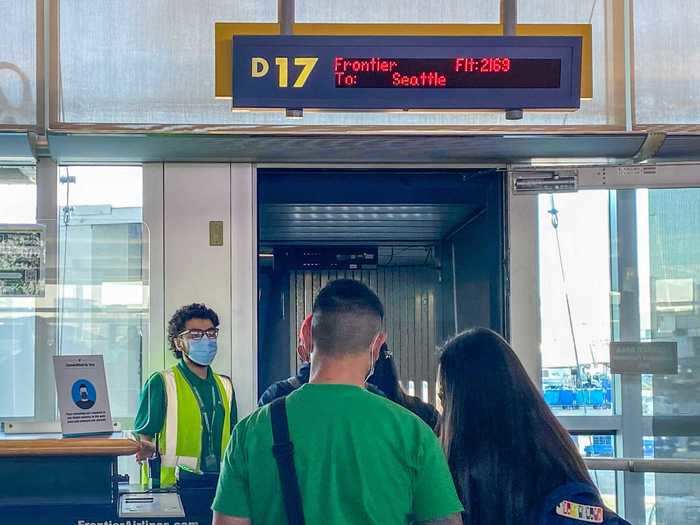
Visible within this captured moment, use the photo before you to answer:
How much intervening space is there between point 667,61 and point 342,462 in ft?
11.2

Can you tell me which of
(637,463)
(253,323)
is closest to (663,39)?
(637,463)

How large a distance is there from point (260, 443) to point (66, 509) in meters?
2.01

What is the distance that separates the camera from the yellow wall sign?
4.82 m

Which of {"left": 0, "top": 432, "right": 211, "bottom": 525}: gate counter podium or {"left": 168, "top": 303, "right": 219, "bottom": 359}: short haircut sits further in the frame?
{"left": 168, "top": 303, "right": 219, "bottom": 359}: short haircut

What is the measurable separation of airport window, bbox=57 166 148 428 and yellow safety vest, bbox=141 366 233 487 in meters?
0.21


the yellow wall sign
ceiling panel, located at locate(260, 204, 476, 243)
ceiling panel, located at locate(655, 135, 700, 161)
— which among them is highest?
the yellow wall sign

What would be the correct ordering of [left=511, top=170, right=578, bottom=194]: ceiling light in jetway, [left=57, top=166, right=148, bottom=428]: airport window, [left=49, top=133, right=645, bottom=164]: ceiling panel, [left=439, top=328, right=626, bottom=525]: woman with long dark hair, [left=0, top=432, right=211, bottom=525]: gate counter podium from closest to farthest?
[left=439, top=328, right=626, bottom=525]: woman with long dark hair
[left=0, top=432, right=211, bottom=525]: gate counter podium
[left=49, top=133, right=645, bottom=164]: ceiling panel
[left=57, top=166, right=148, bottom=428]: airport window
[left=511, top=170, right=578, bottom=194]: ceiling light in jetway

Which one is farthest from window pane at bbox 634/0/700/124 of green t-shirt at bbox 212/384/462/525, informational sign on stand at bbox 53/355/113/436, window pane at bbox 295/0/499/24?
green t-shirt at bbox 212/384/462/525

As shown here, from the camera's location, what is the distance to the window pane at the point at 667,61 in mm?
4930

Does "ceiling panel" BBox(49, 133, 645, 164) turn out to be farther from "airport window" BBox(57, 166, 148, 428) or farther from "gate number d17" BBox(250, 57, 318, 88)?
"gate number d17" BBox(250, 57, 318, 88)

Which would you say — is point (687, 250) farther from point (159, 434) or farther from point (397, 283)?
point (159, 434)

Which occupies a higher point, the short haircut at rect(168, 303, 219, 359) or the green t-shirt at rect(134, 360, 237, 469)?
the short haircut at rect(168, 303, 219, 359)

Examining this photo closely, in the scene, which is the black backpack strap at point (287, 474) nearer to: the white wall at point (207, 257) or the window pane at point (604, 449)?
the white wall at point (207, 257)

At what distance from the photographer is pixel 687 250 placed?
5141mm
